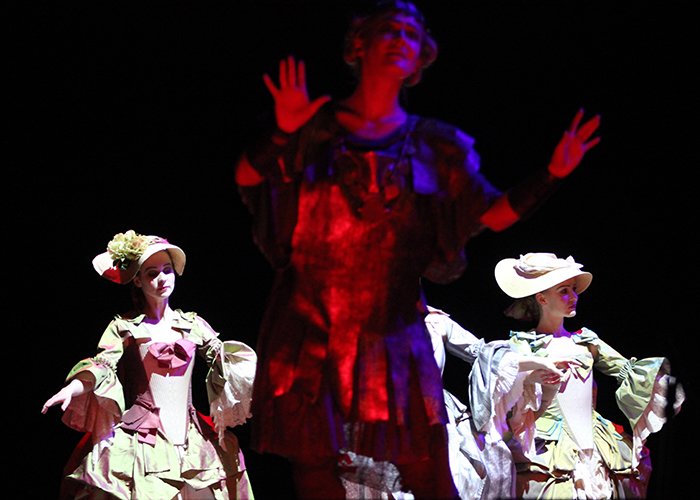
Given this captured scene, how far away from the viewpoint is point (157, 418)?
3395mm

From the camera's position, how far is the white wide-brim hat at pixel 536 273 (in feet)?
12.1

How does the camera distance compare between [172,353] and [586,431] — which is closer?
[172,353]

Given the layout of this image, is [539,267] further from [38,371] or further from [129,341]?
[38,371]

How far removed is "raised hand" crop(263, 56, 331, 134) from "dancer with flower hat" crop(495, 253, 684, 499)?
2012 millimetres

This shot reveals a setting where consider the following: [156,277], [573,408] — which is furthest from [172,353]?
[573,408]

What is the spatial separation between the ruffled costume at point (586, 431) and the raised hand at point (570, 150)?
68.6 inches

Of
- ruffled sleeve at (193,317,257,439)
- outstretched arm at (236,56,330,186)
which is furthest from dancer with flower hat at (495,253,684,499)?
outstretched arm at (236,56,330,186)

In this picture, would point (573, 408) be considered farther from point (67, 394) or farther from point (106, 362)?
point (67, 394)

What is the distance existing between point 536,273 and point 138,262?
1814 millimetres

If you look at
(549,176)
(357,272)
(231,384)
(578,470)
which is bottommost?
(578,470)

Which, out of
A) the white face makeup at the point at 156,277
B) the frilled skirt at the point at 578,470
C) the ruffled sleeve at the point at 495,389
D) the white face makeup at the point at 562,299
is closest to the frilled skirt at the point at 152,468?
the white face makeup at the point at 156,277

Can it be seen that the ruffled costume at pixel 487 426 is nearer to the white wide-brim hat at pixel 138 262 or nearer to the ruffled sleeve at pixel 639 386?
the ruffled sleeve at pixel 639 386

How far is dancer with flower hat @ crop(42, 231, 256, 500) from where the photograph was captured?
10.6ft

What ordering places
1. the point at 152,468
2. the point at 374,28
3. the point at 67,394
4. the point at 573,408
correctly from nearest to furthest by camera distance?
the point at 374,28, the point at 67,394, the point at 152,468, the point at 573,408
